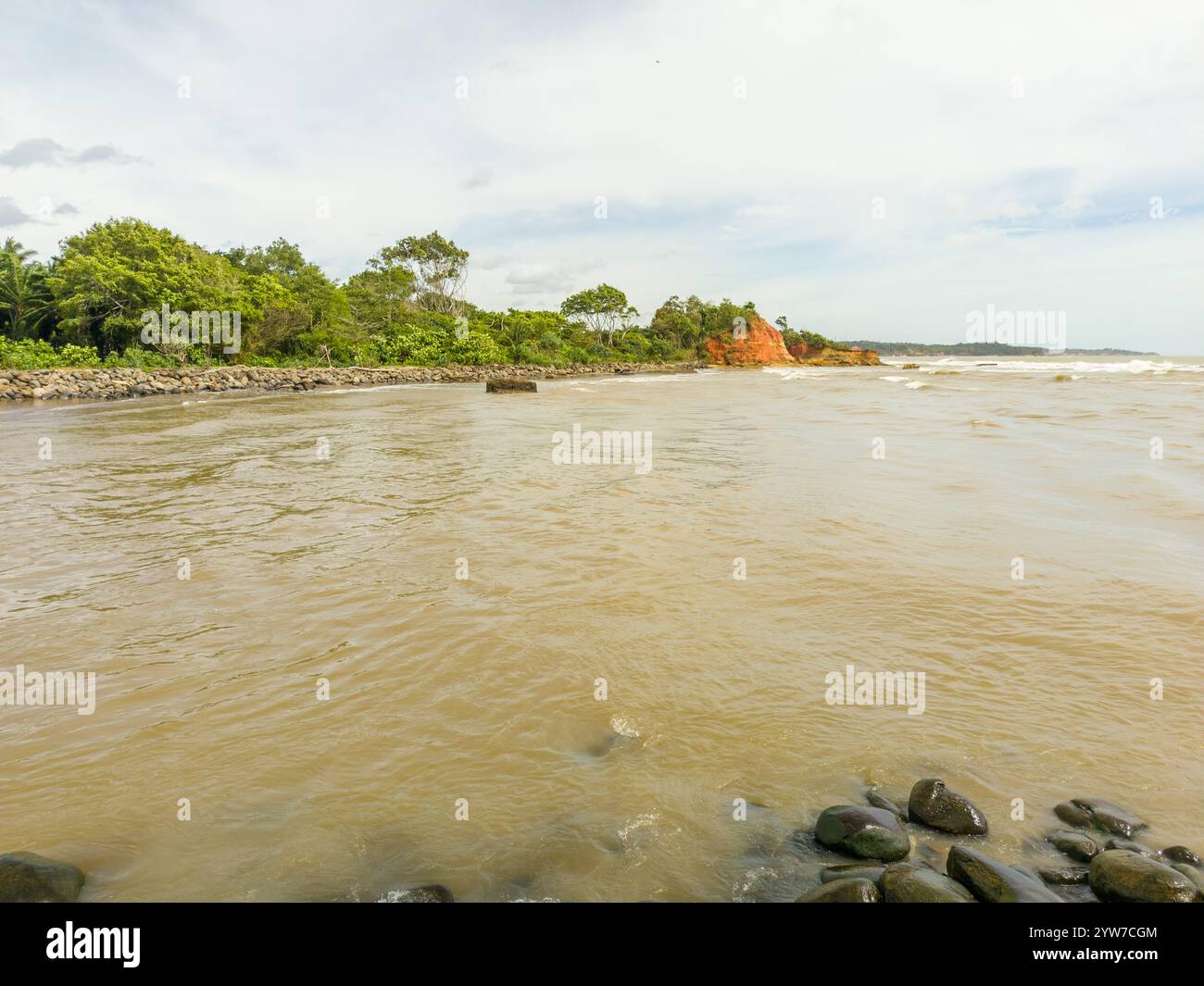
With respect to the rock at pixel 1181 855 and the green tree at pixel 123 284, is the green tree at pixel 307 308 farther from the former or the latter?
the rock at pixel 1181 855

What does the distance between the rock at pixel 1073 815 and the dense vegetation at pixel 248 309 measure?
46.3 meters

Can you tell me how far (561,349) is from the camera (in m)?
63.8

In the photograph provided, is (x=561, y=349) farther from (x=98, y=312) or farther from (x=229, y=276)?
(x=98, y=312)

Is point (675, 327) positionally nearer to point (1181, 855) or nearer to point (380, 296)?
point (380, 296)

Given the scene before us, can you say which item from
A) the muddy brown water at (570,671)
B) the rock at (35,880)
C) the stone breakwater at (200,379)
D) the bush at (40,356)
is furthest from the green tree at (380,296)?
the rock at (35,880)

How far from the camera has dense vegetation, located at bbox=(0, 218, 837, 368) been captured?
37.8 metres

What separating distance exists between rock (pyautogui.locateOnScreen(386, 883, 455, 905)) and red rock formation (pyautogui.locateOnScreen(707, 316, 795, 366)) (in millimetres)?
84426

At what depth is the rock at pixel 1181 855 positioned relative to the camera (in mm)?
2354

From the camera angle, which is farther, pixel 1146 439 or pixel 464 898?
pixel 1146 439

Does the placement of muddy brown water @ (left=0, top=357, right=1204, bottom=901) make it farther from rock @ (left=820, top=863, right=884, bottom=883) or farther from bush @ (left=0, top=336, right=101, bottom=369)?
bush @ (left=0, top=336, right=101, bottom=369)
